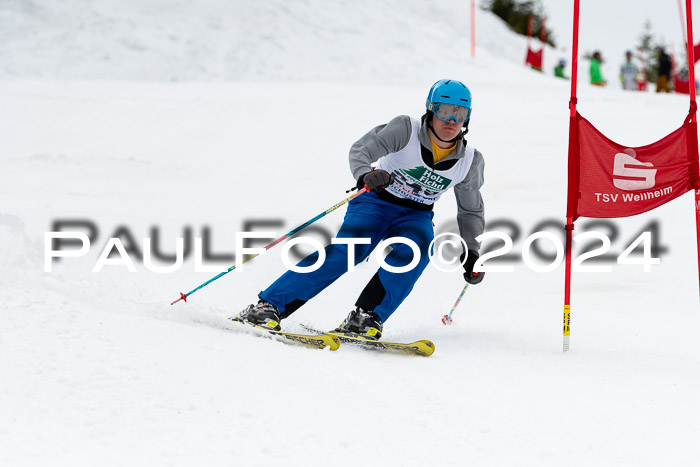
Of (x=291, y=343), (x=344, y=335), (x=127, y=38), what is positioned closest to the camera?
(x=291, y=343)

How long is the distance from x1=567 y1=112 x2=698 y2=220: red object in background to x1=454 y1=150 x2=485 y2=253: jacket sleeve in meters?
0.58

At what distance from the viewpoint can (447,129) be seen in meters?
4.05

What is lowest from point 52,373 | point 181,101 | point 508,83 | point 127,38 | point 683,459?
point 683,459

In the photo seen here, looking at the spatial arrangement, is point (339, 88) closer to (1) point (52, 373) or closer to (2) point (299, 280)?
(2) point (299, 280)

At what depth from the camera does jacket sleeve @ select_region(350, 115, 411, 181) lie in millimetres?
4094

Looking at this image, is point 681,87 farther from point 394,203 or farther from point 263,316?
point 263,316

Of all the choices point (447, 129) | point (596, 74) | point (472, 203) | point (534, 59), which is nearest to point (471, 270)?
point (472, 203)

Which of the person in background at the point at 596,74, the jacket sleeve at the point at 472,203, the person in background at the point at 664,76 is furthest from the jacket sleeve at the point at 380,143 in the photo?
the person in background at the point at 664,76

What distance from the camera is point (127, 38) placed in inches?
723

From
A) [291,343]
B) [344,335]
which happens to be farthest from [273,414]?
[344,335]

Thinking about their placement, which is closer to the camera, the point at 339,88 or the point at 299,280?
the point at 299,280

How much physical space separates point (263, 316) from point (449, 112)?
5.35ft

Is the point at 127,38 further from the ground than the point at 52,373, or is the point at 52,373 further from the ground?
the point at 127,38

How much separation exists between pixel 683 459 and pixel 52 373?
237 centimetres
